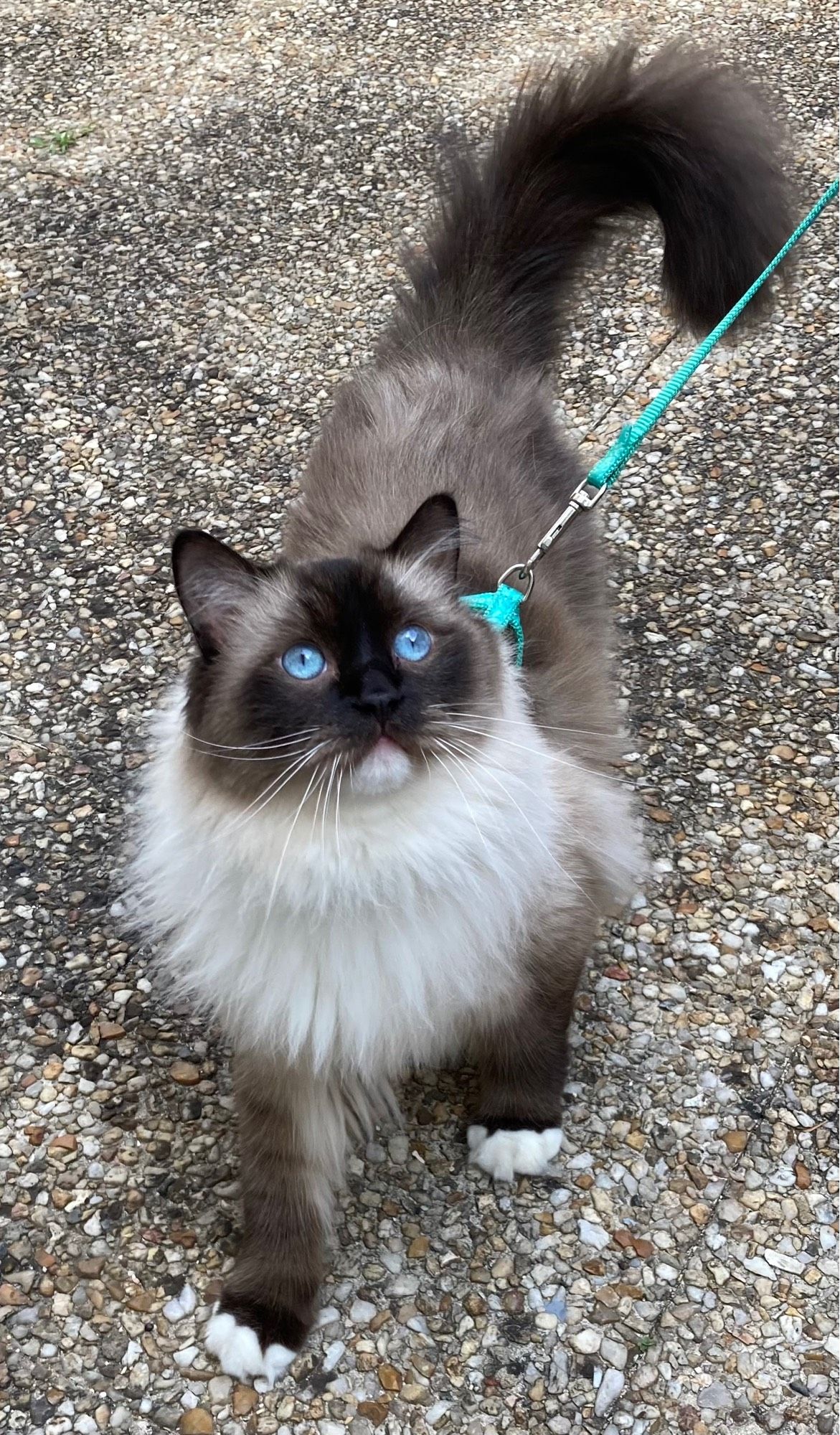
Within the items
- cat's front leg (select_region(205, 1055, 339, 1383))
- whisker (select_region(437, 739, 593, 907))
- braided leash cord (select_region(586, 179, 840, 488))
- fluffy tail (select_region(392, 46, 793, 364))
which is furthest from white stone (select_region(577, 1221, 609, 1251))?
fluffy tail (select_region(392, 46, 793, 364))

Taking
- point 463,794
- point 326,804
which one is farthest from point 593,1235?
point 326,804

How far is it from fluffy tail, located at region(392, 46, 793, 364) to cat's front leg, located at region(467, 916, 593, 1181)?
154 cm

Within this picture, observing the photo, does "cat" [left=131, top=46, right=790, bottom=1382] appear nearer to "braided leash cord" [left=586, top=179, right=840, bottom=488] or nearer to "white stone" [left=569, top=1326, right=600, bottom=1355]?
"braided leash cord" [left=586, top=179, right=840, bottom=488]

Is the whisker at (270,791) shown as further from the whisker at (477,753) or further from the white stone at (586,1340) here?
the white stone at (586,1340)

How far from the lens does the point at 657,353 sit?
169 inches

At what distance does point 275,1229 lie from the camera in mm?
2080

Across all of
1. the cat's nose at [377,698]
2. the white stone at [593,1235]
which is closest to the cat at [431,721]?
the cat's nose at [377,698]

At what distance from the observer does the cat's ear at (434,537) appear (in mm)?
1833

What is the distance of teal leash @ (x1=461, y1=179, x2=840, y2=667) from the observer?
6.95ft

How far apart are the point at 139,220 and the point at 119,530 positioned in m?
1.90

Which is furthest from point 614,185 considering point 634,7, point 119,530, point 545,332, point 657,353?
point 634,7

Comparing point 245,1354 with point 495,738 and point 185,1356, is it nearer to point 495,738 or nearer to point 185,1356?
point 185,1356

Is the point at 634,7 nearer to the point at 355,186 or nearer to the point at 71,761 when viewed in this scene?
the point at 355,186

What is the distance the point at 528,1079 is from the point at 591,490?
1188mm
